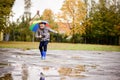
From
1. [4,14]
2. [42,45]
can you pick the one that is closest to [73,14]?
[4,14]

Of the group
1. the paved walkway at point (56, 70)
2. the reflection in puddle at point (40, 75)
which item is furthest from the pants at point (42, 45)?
the reflection in puddle at point (40, 75)

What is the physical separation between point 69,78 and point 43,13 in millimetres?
91094

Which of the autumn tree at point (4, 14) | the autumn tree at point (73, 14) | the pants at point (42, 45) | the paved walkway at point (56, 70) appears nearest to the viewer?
the paved walkway at point (56, 70)

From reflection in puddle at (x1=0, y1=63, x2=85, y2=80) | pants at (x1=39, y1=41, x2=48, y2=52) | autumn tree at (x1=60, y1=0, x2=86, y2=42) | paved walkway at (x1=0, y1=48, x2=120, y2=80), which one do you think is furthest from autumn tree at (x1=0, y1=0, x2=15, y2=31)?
reflection in puddle at (x1=0, y1=63, x2=85, y2=80)

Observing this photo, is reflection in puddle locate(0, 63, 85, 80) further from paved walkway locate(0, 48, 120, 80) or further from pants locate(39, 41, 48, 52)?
pants locate(39, 41, 48, 52)

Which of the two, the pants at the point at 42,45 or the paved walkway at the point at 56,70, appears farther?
the pants at the point at 42,45

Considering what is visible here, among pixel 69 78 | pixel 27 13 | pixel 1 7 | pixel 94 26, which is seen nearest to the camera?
pixel 69 78

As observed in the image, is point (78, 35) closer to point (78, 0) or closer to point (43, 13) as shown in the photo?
point (78, 0)

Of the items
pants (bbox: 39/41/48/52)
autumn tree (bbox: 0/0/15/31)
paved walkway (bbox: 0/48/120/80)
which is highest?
autumn tree (bbox: 0/0/15/31)

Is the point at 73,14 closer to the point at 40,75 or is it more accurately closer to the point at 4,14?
the point at 4,14

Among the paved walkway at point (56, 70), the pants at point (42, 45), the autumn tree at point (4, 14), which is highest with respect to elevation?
the autumn tree at point (4, 14)

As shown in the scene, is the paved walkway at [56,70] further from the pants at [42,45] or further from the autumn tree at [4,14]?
the autumn tree at [4,14]

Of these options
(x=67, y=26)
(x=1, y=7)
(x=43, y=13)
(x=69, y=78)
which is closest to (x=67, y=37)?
(x=67, y=26)

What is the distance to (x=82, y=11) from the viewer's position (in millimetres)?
79000
